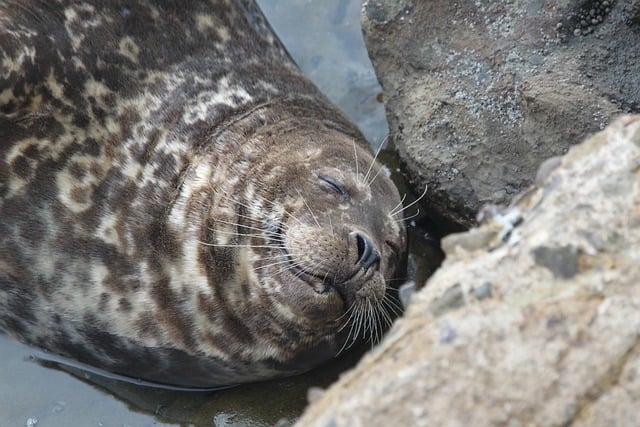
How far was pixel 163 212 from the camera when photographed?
15.9 feet

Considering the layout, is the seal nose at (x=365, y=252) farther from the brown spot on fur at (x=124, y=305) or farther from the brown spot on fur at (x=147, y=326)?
the brown spot on fur at (x=124, y=305)

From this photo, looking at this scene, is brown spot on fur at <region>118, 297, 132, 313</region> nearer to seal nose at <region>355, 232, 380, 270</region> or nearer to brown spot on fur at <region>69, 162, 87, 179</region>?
brown spot on fur at <region>69, 162, 87, 179</region>

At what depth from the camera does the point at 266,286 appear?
14.6 ft

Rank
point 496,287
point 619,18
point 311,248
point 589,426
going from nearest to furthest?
point 589,426 < point 496,287 < point 311,248 < point 619,18

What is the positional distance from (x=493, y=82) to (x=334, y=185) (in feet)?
3.76

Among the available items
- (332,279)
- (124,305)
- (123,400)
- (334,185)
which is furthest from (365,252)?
(123,400)

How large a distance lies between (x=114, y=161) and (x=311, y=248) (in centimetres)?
137

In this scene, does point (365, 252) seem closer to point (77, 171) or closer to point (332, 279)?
point (332, 279)

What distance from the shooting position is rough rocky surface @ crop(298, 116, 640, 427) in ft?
8.42

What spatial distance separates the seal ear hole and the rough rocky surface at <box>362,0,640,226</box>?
893mm

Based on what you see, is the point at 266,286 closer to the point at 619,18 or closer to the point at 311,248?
the point at 311,248

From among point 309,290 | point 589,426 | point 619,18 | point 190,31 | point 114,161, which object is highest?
point 190,31

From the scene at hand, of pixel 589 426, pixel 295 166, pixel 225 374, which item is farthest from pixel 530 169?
pixel 589 426

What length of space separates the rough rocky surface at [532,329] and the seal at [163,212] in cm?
144
